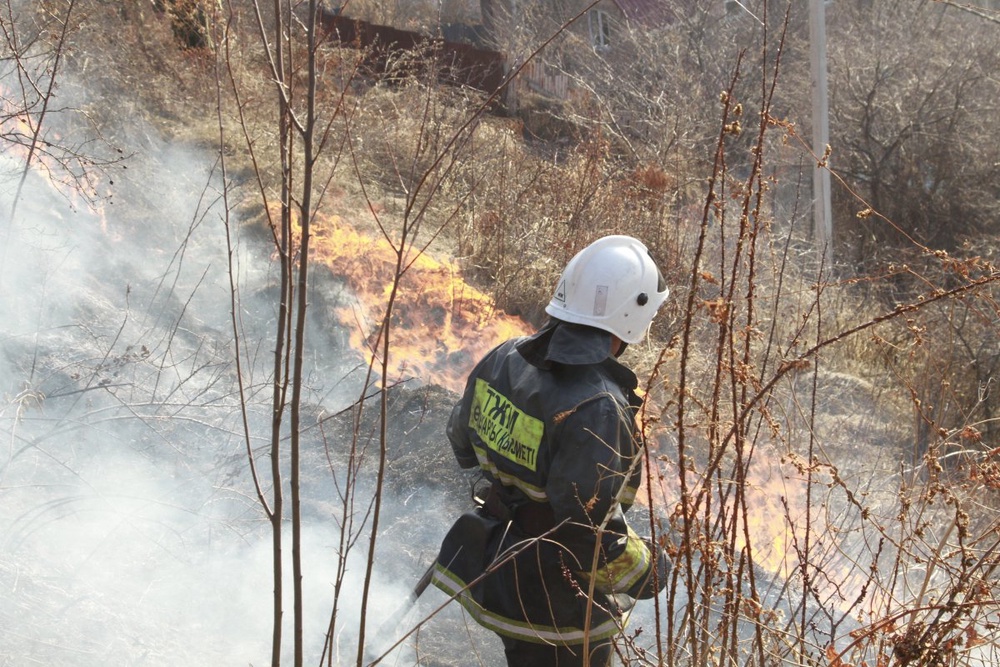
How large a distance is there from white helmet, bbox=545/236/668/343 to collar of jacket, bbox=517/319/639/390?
58 millimetres

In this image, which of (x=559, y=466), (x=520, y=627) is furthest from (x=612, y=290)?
(x=520, y=627)

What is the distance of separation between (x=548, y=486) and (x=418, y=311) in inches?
208

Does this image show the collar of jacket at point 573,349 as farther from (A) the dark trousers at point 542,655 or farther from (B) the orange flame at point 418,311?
(B) the orange flame at point 418,311

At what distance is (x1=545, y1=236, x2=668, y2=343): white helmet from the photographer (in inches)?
123

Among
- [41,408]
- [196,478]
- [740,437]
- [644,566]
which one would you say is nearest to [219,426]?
[196,478]

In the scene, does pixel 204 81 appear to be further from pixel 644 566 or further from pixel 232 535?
pixel 644 566

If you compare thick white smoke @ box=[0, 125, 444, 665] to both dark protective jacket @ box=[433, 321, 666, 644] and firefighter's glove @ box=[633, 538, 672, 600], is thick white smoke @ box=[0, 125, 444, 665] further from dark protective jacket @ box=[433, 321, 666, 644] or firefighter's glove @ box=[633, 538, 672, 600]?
firefighter's glove @ box=[633, 538, 672, 600]

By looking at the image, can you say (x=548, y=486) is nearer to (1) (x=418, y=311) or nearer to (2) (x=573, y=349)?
(2) (x=573, y=349)

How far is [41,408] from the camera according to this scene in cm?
478

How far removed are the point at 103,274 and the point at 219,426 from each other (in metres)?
2.00

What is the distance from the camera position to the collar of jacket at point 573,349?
9.33ft

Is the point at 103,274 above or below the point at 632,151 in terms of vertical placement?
below

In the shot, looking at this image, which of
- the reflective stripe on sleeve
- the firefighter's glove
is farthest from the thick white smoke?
the firefighter's glove

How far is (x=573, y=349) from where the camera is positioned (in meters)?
2.87
